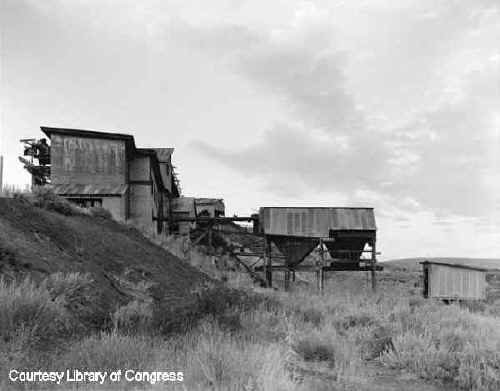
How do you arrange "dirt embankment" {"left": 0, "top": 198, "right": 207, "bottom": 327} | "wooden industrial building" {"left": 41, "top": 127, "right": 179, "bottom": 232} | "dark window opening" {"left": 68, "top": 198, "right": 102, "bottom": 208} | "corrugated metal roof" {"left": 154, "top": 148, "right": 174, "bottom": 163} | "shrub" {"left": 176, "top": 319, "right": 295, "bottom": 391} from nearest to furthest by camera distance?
"shrub" {"left": 176, "top": 319, "right": 295, "bottom": 391} < "dirt embankment" {"left": 0, "top": 198, "right": 207, "bottom": 327} < "dark window opening" {"left": 68, "top": 198, "right": 102, "bottom": 208} < "wooden industrial building" {"left": 41, "top": 127, "right": 179, "bottom": 232} < "corrugated metal roof" {"left": 154, "top": 148, "right": 174, "bottom": 163}

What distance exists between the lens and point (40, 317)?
20.4 feet

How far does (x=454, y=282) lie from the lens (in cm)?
2527

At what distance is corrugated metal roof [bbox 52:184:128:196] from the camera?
24609mm

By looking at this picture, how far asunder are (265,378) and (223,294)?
5907mm

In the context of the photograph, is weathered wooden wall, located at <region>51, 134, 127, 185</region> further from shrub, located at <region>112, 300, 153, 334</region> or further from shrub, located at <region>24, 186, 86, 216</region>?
shrub, located at <region>112, 300, 153, 334</region>

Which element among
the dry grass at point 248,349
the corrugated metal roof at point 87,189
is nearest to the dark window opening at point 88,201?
the corrugated metal roof at point 87,189

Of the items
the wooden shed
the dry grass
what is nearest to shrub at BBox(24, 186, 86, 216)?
the dry grass

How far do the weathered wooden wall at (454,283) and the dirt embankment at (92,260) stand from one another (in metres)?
16.1

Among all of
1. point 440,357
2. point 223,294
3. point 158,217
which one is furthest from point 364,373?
point 158,217

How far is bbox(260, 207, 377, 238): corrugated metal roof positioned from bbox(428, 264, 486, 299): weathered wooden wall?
16.9ft

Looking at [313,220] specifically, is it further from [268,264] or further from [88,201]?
[88,201]

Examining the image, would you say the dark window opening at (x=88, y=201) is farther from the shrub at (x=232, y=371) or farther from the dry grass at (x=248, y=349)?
the shrub at (x=232, y=371)

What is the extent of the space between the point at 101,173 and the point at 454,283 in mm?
24043

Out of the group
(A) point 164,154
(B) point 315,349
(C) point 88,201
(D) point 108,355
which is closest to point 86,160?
(C) point 88,201
